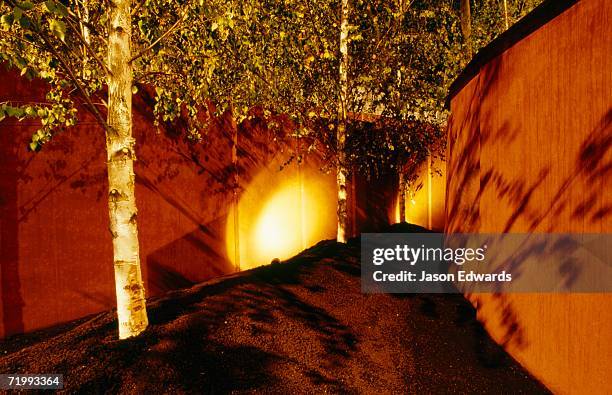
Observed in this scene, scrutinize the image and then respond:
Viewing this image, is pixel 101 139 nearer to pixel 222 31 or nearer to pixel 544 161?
pixel 222 31

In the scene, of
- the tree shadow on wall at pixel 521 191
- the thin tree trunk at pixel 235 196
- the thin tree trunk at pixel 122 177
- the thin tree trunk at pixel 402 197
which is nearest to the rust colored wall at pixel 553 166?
the tree shadow on wall at pixel 521 191

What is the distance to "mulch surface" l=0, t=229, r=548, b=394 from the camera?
14.3ft

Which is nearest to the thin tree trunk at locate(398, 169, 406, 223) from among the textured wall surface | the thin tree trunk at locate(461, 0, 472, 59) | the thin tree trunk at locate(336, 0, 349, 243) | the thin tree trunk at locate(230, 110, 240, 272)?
the thin tree trunk at locate(461, 0, 472, 59)

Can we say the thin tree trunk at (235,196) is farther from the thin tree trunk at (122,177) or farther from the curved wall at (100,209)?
the thin tree trunk at (122,177)

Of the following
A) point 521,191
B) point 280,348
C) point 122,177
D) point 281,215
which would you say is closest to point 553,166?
point 521,191

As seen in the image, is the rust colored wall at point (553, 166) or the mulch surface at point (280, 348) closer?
the rust colored wall at point (553, 166)

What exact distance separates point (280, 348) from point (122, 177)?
271 centimetres

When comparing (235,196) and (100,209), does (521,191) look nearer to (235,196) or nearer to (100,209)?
(235,196)

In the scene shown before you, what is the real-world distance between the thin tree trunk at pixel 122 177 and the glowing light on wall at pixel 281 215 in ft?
14.0

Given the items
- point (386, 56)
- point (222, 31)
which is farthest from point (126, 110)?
point (386, 56)

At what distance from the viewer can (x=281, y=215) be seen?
1061cm

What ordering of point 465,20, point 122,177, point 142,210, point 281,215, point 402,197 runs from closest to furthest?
point 122,177
point 142,210
point 281,215
point 465,20
point 402,197

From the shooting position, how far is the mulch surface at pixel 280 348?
14.3 feet

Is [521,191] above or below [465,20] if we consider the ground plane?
below
